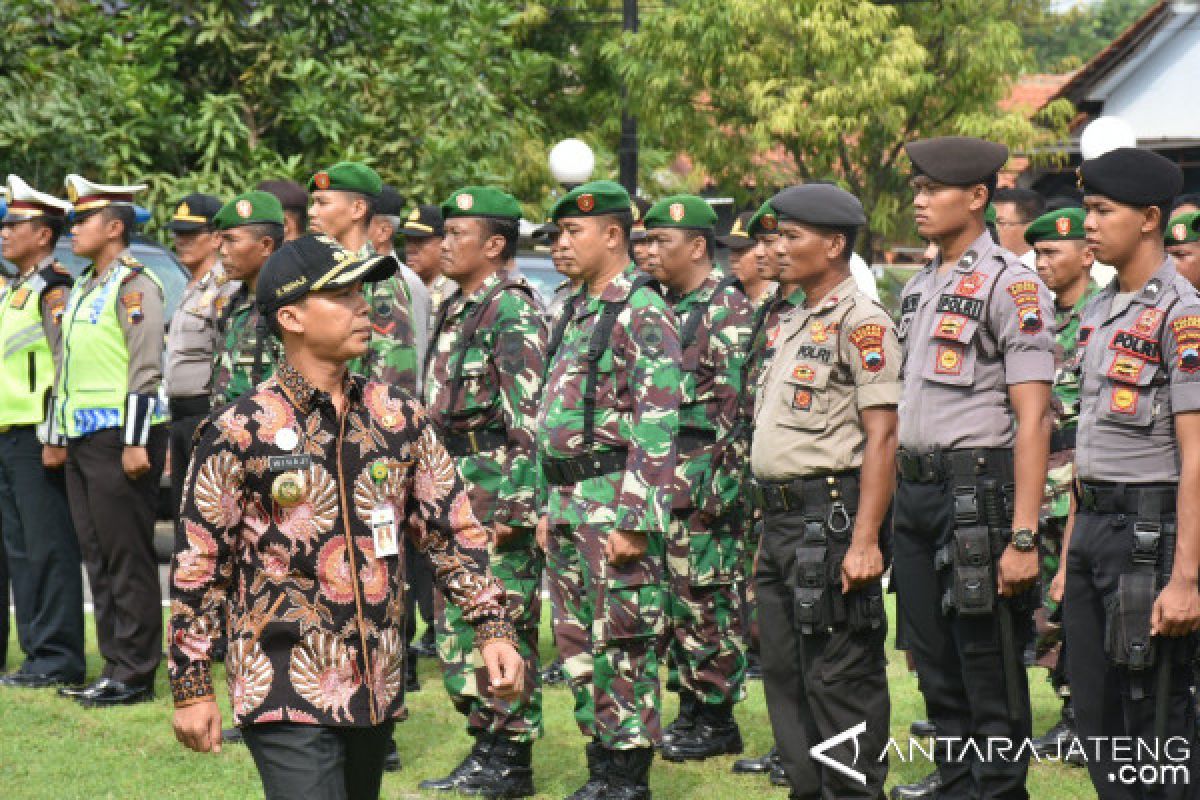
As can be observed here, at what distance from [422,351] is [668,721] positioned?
3.71 m

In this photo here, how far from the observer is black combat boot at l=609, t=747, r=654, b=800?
6676mm

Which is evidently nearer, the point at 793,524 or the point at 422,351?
the point at 793,524

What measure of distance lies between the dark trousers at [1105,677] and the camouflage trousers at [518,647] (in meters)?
2.39

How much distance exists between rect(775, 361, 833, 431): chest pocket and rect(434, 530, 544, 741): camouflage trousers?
1701 millimetres

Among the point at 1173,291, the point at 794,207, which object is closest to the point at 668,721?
the point at 794,207

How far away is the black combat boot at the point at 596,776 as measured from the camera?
6691mm

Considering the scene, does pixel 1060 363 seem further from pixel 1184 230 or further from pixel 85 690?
pixel 85 690

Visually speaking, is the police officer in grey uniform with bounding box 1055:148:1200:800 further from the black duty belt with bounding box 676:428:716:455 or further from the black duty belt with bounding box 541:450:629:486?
the black duty belt with bounding box 676:428:716:455

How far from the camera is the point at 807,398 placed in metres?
5.93

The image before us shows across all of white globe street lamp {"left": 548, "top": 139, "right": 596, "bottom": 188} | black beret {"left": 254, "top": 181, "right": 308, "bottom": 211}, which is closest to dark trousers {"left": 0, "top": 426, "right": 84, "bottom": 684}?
black beret {"left": 254, "top": 181, "right": 308, "bottom": 211}

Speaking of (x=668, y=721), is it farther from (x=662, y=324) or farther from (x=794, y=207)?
(x=794, y=207)

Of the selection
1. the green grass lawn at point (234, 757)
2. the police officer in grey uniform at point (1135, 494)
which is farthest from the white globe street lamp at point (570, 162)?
the police officer in grey uniform at point (1135, 494)

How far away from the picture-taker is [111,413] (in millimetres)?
8789

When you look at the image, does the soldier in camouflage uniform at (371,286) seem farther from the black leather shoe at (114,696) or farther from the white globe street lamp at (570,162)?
the white globe street lamp at (570,162)
